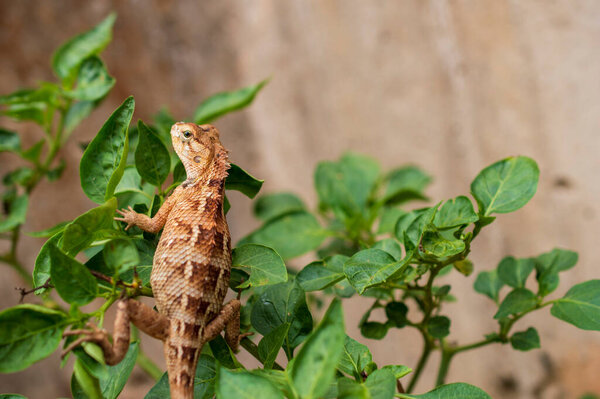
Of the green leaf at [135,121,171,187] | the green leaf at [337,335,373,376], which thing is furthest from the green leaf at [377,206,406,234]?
the green leaf at [135,121,171,187]

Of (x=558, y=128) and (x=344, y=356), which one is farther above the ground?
(x=558, y=128)

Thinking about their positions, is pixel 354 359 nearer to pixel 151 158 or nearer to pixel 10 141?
pixel 151 158

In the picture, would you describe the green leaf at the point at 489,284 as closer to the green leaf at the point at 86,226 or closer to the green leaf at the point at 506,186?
the green leaf at the point at 506,186

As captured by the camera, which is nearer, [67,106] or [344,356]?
[344,356]

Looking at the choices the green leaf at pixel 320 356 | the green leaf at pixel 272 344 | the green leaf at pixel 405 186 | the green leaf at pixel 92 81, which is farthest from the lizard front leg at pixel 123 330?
the green leaf at pixel 405 186

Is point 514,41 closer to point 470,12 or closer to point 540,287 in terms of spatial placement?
point 470,12

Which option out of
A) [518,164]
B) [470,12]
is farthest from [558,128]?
[518,164]

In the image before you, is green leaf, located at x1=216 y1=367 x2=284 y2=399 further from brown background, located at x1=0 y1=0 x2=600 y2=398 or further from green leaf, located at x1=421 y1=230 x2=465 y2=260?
brown background, located at x1=0 y1=0 x2=600 y2=398
